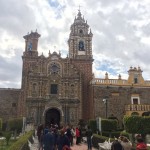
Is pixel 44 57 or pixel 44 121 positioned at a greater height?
pixel 44 57

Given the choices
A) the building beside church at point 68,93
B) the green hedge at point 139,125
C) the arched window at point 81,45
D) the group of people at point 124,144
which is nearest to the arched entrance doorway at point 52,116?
the building beside church at point 68,93

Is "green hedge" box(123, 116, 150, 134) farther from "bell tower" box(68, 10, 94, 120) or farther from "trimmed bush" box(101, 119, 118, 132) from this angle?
"bell tower" box(68, 10, 94, 120)

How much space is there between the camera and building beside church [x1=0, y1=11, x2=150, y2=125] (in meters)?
39.8

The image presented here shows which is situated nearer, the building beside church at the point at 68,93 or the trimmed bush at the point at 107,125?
the trimmed bush at the point at 107,125

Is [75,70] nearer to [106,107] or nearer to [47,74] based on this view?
[47,74]

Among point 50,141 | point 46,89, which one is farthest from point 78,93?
point 50,141

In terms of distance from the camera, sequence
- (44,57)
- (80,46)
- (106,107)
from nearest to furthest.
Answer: (106,107) → (44,57) → (80,46)

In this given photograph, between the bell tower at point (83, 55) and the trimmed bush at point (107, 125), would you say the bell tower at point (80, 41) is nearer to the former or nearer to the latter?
the bell tower at point (83, 55)

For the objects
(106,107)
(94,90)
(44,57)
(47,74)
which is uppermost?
(44,57)

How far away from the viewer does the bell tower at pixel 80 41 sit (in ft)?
147

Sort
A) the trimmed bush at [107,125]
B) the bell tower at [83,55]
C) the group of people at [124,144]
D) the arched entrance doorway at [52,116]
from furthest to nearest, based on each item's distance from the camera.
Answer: the bell tower at [83,55]
the arched entrance doorway at [52,116]
the trimmed bush at [107,125]
the group of people at [124,144]

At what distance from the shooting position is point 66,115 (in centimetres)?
3978

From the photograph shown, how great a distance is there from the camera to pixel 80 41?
151ft

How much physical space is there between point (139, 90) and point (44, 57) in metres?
16.5
